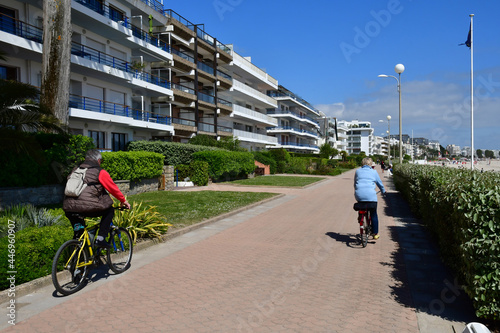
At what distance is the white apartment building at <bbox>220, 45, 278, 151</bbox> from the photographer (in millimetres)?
47719

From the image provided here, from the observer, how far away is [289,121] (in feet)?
248

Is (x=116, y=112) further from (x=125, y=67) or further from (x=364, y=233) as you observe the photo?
(x=364, y=233)

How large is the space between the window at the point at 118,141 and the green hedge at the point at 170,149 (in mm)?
4096

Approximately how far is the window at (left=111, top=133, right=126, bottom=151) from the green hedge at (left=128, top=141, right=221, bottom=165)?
4.10 metres

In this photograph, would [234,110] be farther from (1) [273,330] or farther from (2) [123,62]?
(1) [273,330]

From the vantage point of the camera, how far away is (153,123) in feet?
98.2

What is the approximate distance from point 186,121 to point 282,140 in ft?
119

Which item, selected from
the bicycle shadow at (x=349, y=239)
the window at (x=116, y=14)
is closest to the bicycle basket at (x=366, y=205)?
the bicycle shadow at (x=349, y=239)

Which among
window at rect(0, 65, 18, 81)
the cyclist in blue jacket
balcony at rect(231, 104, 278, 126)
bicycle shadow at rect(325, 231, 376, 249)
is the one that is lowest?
bicycle shadow at rect(325, 231, 376, 249)

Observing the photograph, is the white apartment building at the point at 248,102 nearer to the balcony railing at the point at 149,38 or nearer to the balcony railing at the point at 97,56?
the balcony railing at the point at 149,38

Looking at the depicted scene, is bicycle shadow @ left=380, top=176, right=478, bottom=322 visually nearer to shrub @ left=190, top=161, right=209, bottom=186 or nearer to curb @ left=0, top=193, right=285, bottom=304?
curb @ left=0, top=193, right=285, bottom=304

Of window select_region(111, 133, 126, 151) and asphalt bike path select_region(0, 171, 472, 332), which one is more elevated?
window select_region(111, 133, 126, 151)

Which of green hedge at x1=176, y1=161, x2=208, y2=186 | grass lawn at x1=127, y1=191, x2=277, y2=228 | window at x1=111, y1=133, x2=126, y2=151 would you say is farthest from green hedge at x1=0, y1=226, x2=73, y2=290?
window at x1=111, y1=133, x2=126, y2=151

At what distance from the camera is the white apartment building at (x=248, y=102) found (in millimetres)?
47719
